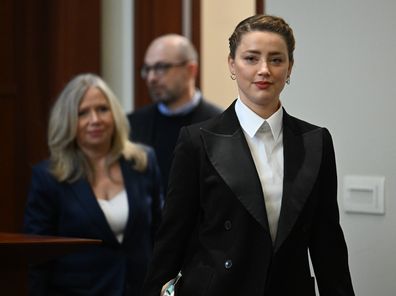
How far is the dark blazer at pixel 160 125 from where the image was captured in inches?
149

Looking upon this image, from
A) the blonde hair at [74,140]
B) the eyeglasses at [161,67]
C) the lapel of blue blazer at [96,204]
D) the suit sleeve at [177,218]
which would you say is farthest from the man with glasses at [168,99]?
the suit sleeve at [177,218]

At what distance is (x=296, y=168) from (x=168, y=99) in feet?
7.22

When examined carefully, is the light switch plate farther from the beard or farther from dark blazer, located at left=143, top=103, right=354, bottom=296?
the beard

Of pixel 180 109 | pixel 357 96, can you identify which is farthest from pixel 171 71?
pixel 357 96

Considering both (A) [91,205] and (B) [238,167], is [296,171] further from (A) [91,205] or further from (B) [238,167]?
(A) [91,205]

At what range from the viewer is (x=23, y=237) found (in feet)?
6.42

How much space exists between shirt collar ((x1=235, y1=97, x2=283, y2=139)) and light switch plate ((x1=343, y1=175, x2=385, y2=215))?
0.50 m

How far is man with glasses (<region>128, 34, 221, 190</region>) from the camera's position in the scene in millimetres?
3832

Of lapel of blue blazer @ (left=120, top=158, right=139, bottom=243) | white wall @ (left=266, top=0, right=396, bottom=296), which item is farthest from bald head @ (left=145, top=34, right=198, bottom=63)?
white wall @ (left=266, top=0, right=396, bottom=296)

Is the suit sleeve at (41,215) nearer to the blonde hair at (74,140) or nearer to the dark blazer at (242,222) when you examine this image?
the blonde hair at (74,140)

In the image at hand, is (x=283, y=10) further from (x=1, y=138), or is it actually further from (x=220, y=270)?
(x=1, y=138)

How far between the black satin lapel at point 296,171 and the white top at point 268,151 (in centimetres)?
2

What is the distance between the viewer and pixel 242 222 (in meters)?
1.69

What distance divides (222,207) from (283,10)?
0.78 meters
